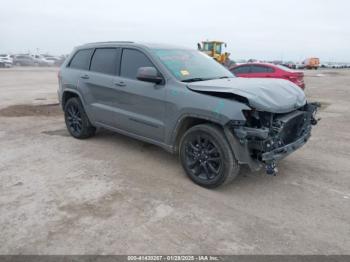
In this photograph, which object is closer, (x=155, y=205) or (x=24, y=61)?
(x=155, y=205)

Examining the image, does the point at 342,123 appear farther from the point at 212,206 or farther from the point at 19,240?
the point at 19,240

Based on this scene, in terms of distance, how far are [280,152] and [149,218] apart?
5.84ft

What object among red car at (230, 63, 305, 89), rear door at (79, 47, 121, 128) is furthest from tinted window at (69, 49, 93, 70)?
red car at (230, 63, 305, 89)

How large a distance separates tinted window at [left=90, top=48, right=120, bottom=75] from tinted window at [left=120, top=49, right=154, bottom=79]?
18cm

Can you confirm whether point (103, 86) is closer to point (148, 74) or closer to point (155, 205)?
point (148, 74)

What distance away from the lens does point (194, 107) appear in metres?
4.02

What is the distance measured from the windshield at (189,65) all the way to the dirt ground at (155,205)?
4.65ft

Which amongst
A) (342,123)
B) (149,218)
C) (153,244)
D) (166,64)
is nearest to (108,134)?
(166,64)

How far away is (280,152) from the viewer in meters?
3.88

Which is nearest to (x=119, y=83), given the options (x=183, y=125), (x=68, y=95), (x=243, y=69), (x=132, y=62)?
(x=132, y=62)

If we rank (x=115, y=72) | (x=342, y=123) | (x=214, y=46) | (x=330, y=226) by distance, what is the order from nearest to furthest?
(x=330, y=226) → (x=115, y=72) → (x=342, y=123) → (x=214, y=46)

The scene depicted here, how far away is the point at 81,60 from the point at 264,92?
3686 millimetres

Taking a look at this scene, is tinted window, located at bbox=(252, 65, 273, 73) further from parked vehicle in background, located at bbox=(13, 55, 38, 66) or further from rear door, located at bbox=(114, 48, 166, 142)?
parked vehicle in background, located at bbox=(13, 55, 38, 66)

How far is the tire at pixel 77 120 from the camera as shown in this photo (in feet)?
19.8
